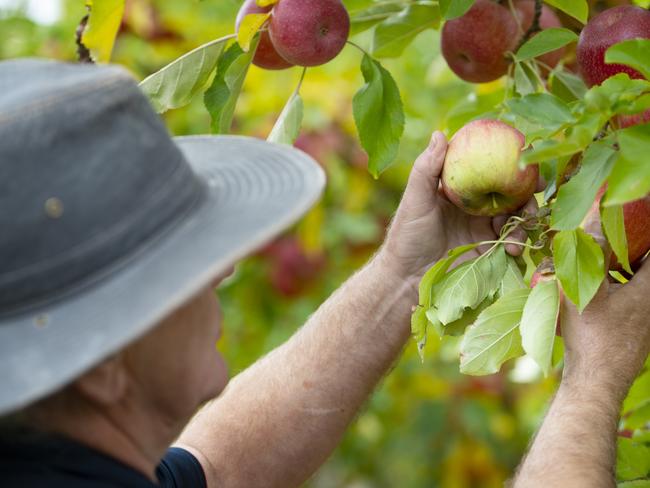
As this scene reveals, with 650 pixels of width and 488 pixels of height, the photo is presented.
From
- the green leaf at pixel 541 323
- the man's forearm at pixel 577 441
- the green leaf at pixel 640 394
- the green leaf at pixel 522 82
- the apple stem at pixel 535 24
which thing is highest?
the apple stem at pixel 535 24

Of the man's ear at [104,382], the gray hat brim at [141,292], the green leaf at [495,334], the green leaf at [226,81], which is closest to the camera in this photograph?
the gray hat brim at [141,292]

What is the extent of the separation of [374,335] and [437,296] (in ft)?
1.17

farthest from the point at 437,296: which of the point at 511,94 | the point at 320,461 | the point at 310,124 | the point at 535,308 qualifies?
the point at 310,124

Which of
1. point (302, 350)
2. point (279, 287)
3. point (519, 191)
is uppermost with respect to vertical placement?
point (519, 191)

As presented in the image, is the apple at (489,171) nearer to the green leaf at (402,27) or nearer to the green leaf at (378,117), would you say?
the green leaf at (378,117)

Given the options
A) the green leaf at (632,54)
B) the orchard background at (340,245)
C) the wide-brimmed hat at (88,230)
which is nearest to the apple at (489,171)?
the green leaf at (632,54)

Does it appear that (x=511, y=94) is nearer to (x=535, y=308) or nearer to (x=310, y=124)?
(x=535, y=308)

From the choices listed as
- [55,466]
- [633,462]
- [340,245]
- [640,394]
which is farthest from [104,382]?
[340,245]

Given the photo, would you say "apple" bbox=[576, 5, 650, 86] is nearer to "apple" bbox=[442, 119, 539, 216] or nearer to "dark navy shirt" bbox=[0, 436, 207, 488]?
"apple" bbox=[442, 119, 539, 216]

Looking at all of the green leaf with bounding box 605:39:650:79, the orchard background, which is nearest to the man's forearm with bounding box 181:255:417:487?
the green leaf with bounding box 605:39:650:79

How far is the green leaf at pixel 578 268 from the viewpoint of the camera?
1181 millimetres

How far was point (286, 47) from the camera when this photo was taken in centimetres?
145

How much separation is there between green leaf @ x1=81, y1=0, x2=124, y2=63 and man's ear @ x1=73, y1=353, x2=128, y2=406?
2.15 feet

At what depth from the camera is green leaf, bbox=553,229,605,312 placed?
46.5 inches
